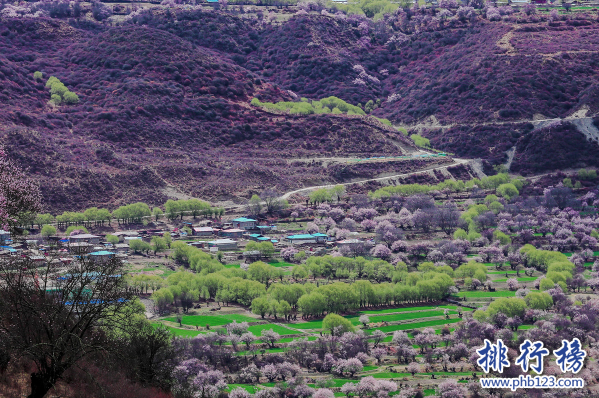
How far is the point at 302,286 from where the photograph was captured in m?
77.6

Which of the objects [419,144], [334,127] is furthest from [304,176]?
[419,144]

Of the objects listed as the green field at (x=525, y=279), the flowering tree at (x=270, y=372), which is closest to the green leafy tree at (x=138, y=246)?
the flowering tree at (x=270, y=372)

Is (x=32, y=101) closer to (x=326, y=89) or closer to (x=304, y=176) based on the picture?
(x=304, y=176)

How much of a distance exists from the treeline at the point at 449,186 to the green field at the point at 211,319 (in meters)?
54.7

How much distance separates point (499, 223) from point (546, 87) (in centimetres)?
5966

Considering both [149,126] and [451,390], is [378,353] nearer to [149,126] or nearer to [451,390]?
[451,390]

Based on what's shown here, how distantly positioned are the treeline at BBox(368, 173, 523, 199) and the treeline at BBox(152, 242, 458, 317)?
118 feet

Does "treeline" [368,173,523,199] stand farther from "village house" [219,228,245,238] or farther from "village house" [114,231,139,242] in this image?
"village house" [114,231,139,242]

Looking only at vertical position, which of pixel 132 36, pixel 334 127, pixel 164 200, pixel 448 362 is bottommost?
pixel 448 362

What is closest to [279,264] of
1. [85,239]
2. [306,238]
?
[306,238]

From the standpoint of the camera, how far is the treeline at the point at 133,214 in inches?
3957

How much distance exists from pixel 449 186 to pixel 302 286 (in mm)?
59440

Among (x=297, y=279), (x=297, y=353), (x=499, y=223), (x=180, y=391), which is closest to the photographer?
(x=180, y=391)

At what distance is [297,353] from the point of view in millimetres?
61375
